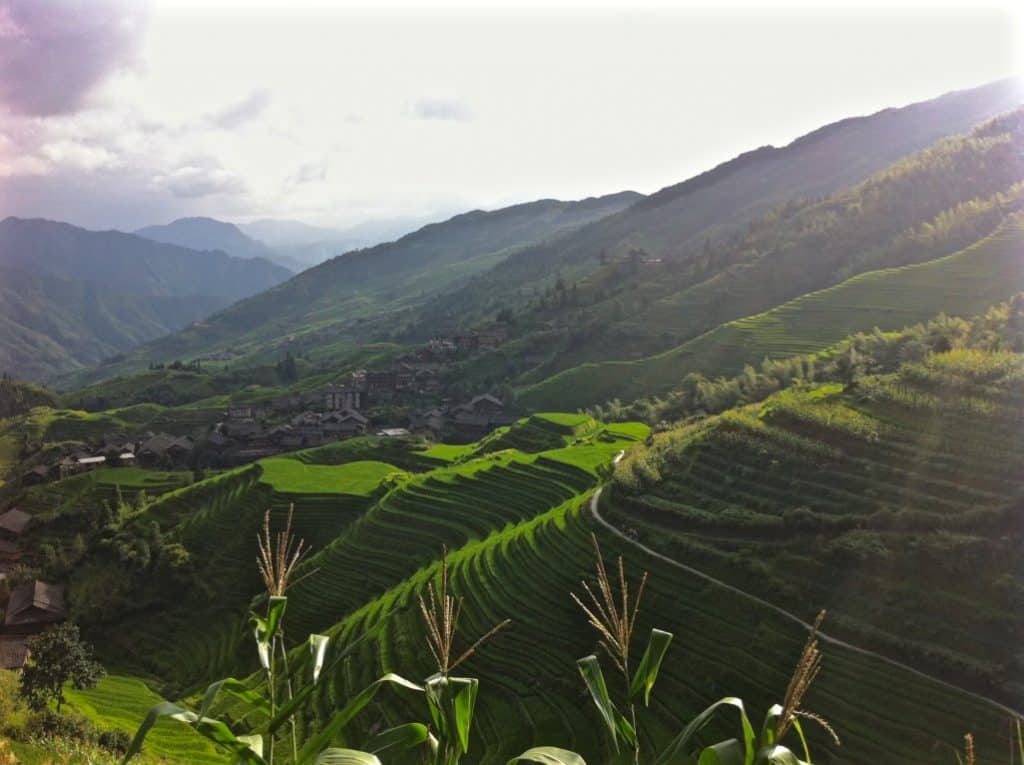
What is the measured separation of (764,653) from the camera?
16875mm

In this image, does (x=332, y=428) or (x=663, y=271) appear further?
(x=663, y=271)

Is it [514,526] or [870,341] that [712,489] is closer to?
[514,526]

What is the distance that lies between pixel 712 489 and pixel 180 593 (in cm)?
2549

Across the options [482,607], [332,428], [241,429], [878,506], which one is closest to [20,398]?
[241,429]

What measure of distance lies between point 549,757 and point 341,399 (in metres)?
68.6

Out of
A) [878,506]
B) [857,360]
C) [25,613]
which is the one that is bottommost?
[878,506]

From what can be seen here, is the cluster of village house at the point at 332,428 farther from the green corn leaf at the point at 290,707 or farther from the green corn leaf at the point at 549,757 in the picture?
the green corn leaf at the point at 549,757

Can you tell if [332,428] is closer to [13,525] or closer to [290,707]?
[13,525]

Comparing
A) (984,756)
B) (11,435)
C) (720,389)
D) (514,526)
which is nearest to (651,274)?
(720,389)

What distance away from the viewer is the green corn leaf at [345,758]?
2.79 metres

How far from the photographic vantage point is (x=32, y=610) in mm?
29828

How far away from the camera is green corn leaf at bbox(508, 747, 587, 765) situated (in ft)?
9.20

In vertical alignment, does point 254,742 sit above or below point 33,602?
above

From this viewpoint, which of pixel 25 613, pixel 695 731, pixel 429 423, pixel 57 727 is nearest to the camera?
pixel 695 731
